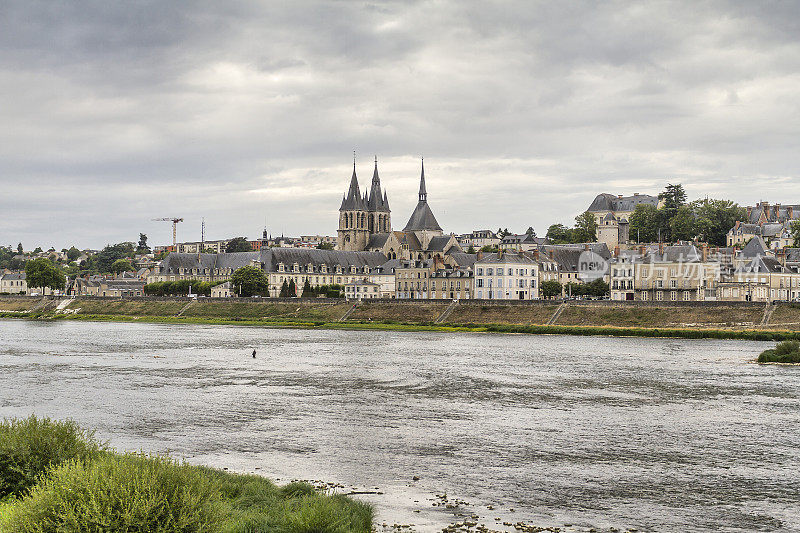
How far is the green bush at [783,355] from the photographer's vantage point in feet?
180

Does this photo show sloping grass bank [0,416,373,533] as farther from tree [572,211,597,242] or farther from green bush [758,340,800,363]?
tree [572,211,597,242]

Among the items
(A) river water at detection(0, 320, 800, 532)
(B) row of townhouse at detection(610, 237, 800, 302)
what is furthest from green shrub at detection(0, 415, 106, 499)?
(B) row of townhouse at detection(610, 237, 800, 302)

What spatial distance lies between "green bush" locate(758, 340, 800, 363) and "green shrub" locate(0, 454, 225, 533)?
164 ft

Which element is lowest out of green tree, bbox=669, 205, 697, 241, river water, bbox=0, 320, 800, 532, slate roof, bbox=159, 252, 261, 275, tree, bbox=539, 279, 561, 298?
river water, bbox=0, 320, 800, 532

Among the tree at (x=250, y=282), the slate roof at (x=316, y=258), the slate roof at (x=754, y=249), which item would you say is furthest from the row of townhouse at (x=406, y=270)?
the slate roof at (x=754, y=249)

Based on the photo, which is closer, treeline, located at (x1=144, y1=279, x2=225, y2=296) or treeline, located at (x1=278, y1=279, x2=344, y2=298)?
treeline, located at (x1=278, y1=279, x2=344, y2=298)

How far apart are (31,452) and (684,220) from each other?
14300 cm

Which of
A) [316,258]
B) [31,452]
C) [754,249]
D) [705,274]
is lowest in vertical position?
[31,452]

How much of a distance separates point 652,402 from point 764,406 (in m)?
4.73

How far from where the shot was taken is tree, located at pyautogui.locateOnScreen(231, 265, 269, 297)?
13500 centimetres

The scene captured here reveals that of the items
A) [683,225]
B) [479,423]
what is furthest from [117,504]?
[683,225]

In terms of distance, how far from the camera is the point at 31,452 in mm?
16953

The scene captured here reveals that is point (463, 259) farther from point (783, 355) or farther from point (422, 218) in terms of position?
point (783, 355)

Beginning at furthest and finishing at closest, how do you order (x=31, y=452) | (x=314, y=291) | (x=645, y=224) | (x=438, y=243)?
(x=438, y=243) → (x=645, y=224) → (x=314, y=291) → (x=31, y=452)
